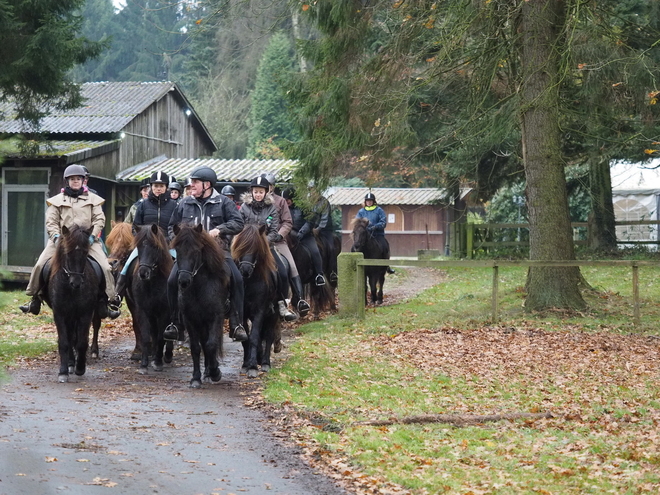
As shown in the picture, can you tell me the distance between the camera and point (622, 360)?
12.3 metres

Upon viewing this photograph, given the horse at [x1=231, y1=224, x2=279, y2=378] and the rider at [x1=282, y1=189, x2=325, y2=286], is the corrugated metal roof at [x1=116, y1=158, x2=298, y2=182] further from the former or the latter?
the horse at [x1=231, y1=224, x2=279, y2=378]

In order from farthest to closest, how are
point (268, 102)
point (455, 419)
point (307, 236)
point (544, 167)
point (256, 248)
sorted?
point (268, 102)
point (307, 236)
point (544, 167)
point (256, 248)
point (455, 419)

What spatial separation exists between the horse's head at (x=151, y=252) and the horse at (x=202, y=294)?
2.10ft

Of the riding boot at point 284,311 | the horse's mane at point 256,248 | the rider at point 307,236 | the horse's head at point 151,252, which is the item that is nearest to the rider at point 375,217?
the rider at point 307,236

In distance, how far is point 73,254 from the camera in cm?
1055

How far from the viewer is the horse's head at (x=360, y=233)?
20.2 m

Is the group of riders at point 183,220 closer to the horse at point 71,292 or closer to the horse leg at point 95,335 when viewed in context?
the horse at point 71,292

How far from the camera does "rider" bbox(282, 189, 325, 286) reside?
1698 cm

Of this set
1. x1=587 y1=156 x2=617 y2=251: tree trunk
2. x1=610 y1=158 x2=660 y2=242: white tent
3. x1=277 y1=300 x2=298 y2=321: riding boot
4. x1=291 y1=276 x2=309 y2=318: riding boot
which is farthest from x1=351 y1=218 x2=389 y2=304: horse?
x1=610 y1=158 x2=660 y2=242: white tent

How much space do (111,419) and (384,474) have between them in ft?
9.23

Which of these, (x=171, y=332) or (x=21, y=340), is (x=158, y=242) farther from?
(x=21, y=340)

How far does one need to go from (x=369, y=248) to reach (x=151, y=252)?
9976mm

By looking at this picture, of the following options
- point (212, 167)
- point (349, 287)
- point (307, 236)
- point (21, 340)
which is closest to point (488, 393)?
point (349, 287)

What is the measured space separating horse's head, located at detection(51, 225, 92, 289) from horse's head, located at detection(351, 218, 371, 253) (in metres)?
10.00
